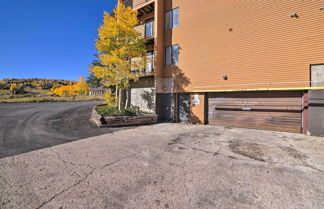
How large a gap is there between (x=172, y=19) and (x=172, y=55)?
3.34 meters

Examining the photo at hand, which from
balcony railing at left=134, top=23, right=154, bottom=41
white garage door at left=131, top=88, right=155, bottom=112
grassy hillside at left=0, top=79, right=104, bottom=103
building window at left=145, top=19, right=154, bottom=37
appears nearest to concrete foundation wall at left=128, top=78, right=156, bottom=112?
white garage door at left=131, top=88, right=155, bottom=112

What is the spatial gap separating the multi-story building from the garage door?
0.04 metres

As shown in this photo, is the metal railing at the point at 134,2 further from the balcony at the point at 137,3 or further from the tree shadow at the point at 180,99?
the tree shadow at the point at 180,99

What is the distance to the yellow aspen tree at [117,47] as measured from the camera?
32.4 feet

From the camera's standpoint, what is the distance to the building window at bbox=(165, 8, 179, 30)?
11677 millimetres

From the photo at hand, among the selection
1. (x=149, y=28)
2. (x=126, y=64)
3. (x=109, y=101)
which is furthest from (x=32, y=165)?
(x=149, y=28)

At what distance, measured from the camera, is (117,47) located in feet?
34.3

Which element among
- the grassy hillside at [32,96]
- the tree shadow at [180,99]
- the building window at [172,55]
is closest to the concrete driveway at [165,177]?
the tree shadow at [180,99]

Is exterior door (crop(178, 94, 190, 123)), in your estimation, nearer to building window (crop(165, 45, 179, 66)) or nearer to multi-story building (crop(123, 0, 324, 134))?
multi-story building (crop(123, 0, 324, 134))

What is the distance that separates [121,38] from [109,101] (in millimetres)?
5946

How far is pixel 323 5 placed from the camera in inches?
269

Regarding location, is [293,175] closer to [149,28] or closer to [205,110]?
[205,110]

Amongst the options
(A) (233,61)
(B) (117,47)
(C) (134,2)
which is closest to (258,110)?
(A) (233,61)

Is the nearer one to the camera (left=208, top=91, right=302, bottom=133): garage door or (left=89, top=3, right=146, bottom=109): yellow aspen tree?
(left=208, top=91, right=302, bottom=133): garage door
